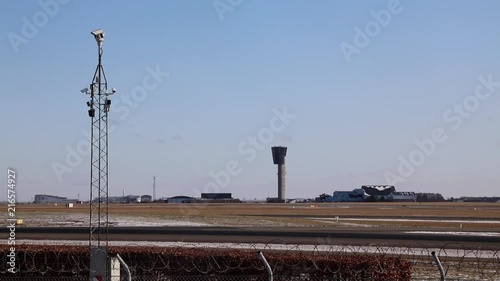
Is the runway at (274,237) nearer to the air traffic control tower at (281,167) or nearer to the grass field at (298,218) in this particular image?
the grass field at (298,218)

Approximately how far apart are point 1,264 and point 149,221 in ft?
119

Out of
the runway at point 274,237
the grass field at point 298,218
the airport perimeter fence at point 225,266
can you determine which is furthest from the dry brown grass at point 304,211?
the airport perimeter fence at point 225,266

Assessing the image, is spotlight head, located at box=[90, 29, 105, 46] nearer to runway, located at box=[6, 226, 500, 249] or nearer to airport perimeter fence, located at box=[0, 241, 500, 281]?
airport perimeter fence, located at box=[0, 241, 500, 281]

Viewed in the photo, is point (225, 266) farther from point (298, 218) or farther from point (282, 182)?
point (282, 182)

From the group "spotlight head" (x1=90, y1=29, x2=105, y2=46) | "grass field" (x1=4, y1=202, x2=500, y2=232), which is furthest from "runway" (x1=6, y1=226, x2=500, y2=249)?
"spotlight head" (x1=90, y1=29, x2=105, y2=46)

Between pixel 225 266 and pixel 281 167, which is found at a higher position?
pixel 281 167

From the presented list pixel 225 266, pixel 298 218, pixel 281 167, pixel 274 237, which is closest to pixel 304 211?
pixel 298 218

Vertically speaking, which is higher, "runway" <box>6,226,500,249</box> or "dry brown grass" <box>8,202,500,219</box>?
"dry brown grass" <box>8,202,500,219</box>

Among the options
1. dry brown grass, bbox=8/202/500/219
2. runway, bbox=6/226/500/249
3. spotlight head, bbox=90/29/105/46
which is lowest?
runway, bbox=6/226/500/249

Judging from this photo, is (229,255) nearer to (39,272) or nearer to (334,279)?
(334,279)

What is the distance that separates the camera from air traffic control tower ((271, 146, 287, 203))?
17888 centimetres

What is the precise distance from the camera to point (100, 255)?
1594 centimetres

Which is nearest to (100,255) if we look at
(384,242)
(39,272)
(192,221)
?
(39,272)

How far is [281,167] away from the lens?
181 m
